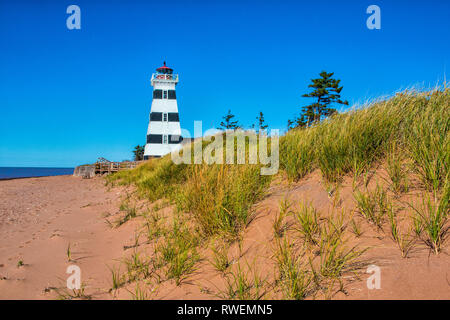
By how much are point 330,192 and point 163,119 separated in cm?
3166

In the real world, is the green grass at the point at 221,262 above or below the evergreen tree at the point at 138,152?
below

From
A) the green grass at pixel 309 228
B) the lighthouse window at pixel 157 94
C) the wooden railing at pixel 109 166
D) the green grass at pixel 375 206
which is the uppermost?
the lighthouse window at pixel 157 94

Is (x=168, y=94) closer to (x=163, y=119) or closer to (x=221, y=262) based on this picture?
(x=163, y=119)

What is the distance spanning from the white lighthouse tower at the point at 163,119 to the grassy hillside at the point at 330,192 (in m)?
28.3

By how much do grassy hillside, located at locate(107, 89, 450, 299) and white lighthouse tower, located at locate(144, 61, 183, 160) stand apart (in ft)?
92.8

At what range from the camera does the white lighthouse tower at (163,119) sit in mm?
31438

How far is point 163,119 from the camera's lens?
3253 cm

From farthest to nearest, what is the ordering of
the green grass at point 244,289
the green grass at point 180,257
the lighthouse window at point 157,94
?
the lighthouse window at point 157,94 → the green grass at point 180,257 → the green grass at point 244,289

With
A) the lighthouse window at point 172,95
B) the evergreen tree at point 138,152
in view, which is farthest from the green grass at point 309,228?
the evergreen tree at point 138,152

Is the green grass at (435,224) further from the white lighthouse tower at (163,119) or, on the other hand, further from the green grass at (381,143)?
the white lighthouse tower at (163,119)
